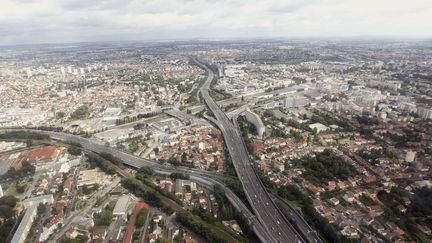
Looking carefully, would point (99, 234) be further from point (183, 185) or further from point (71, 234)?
point (183, 185)

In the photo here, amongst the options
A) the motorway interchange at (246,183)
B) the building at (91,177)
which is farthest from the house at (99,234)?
the motorway interchange at (246,183)

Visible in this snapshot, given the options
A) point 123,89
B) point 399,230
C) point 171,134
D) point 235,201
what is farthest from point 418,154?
point 123,89

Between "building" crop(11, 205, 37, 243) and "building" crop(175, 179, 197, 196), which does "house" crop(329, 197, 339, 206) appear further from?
"building" crop(11, 205, 37, 243)

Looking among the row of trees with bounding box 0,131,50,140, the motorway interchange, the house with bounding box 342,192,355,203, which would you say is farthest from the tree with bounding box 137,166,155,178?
the house with bounding box 342,192,355,203

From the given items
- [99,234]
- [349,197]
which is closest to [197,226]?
[99,234]

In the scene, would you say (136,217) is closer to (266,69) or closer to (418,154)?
(418,154)

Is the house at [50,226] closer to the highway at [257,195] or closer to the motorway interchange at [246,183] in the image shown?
the motorway interchange at [246,183]
